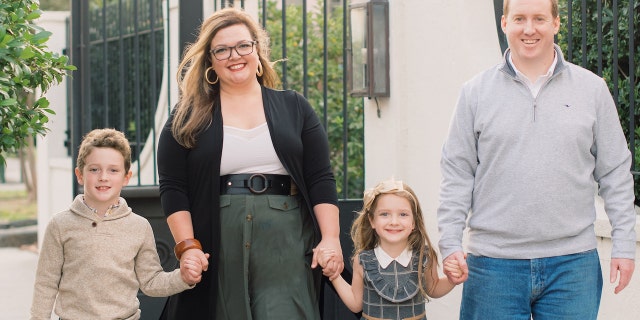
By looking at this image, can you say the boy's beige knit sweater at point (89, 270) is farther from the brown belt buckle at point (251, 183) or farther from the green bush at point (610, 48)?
the green bush at point (610, 48)

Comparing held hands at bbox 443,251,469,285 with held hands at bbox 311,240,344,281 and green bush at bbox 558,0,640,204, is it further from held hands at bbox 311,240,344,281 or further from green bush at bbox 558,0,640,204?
green bush at bbox 558,0,640,204

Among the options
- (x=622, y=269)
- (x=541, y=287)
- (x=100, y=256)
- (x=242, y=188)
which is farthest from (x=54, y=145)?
(x=622, y=269)

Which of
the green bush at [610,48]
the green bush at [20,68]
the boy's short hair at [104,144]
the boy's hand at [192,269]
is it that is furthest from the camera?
the green bush at [610,48]

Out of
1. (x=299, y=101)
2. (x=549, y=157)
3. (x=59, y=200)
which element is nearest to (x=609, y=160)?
(x=549, y=157)

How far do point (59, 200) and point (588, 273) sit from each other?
7.50 metres

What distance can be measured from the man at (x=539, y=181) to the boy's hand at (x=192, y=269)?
910 mm

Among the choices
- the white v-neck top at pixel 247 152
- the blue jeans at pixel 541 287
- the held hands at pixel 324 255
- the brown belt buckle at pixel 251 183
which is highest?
the white v-neck top at pixel 247 152

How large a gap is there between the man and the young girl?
37 cm

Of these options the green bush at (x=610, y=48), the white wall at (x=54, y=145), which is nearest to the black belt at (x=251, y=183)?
the green bush at (x=610, y=48)

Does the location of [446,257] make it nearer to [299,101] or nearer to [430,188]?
[299,101]

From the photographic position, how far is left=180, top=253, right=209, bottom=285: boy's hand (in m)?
3.80

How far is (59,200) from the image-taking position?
1019cm

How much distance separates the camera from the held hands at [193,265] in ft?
12.5

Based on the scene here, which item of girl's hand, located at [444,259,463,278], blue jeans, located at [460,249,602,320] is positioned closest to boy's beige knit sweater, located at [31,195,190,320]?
girl's hand, located at [444,259,463,278]
